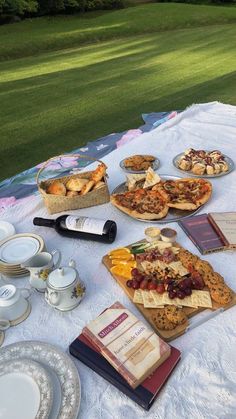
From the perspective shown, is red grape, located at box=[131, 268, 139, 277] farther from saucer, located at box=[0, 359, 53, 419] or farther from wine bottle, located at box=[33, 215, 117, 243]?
saucer, located at box=[0, 359, 53, 419]

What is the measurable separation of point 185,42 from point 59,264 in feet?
23.2

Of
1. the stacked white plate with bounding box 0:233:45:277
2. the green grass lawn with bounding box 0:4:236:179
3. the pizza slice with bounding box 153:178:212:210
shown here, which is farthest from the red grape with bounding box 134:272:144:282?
the green grass lawn with bounding box 0:4:236:179

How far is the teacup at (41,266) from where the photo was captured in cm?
113

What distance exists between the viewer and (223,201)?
5.26 feet

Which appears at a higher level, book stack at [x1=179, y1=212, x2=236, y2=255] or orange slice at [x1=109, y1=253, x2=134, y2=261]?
orange slice at [x1=109, y1=253, x2=134, y2=261]

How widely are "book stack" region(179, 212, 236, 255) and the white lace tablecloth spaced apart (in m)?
0.02

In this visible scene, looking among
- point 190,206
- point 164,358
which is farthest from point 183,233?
point 164,358

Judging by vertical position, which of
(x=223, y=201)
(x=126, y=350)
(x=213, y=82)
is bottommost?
(x=213, y=82)

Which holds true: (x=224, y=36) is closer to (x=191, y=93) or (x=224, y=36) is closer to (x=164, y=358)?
(x=191, y=93)

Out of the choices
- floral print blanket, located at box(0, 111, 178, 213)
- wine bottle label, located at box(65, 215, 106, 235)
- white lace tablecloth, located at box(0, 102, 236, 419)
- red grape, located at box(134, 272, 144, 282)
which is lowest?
floral print blanket, located at box(0, 111, 178, 213)

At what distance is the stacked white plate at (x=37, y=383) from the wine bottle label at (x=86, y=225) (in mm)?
462

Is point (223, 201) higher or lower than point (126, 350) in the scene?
lower

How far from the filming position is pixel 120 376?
2.95ft

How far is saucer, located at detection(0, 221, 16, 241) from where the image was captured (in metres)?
1.44
